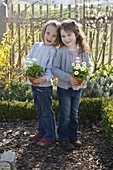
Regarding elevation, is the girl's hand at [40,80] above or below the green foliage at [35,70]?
below

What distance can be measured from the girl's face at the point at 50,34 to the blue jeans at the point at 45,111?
0.51 metres

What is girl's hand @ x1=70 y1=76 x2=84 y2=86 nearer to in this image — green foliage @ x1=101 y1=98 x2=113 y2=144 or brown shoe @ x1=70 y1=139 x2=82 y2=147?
green foliage @ x1=101 y1=98 x2=113 y2=144

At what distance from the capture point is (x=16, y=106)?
5008mm

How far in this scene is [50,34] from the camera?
12.0 ft

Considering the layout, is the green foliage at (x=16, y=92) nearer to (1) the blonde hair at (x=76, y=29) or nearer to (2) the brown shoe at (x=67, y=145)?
(2) the brown shoe at (x=67, y=145)

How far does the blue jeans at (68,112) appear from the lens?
3807mm

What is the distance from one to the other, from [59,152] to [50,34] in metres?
1.35

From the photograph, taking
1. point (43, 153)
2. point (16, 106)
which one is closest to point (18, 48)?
point (16, 106)

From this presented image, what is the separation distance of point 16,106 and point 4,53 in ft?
3.37

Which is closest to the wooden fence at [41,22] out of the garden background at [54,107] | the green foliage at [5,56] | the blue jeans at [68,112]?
the garden background at [54,107]

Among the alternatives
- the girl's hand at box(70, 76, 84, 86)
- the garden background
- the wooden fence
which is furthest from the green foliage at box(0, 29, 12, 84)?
the girl's hand at box(70, 76, 84, 86)

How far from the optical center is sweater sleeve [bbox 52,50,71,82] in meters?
3.64

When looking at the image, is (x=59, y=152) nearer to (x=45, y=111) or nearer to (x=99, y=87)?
(x=45, y=111)

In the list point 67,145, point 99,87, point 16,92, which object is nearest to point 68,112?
point 67,145
